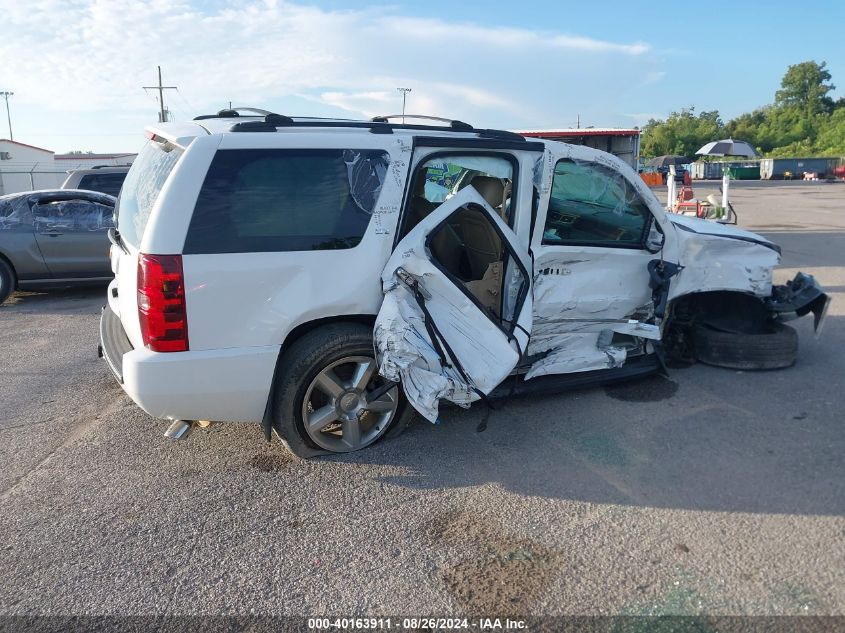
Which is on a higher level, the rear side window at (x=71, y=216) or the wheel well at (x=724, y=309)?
the rear side window at (x=71, y=216)

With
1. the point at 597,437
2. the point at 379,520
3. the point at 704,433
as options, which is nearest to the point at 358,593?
the point at 379,520

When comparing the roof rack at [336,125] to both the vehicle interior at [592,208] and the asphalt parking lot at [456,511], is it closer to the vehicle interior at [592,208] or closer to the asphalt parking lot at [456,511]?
the vehicle interior at [592,208]

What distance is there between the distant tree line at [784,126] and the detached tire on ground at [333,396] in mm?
87038

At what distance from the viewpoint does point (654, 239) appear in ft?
16.2

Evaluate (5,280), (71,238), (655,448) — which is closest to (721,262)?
(655,448)

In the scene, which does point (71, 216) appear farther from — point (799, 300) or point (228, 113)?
point (799, 300)

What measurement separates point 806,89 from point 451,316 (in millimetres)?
119454

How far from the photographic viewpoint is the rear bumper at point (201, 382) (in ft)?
11.3

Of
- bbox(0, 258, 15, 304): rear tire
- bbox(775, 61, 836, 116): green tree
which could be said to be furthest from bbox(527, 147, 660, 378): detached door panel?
bbox(775, 61, 836, 116): green tree

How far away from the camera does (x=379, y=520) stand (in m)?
3.33

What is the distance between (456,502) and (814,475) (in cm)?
210

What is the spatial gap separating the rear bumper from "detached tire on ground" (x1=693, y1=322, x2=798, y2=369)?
374 centimetres

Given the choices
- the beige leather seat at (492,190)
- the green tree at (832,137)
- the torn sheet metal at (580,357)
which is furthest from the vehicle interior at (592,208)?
the green tree at (832,137)

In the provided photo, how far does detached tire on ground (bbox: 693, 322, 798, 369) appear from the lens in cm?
533
